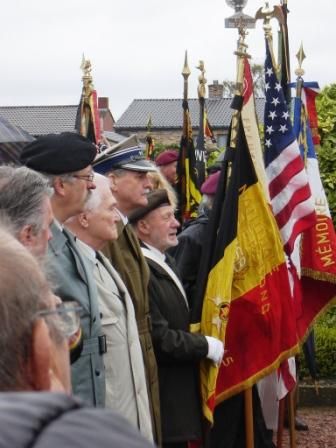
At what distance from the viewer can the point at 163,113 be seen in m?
64.6

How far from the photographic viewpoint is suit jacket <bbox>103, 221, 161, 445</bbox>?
3.91m

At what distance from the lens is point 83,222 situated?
3.66m

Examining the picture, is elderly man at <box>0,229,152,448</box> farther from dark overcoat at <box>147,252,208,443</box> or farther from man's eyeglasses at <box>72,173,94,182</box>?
dark overcoat at <box>147,252,208,443</box>

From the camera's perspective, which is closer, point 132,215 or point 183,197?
point 132,215

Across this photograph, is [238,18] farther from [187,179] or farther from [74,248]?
[187,179]

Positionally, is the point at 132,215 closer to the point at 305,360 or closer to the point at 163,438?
the point at 163,438

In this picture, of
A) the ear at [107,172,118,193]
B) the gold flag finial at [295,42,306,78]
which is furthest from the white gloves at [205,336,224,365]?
the gold flag finial at [295,42,306,78]

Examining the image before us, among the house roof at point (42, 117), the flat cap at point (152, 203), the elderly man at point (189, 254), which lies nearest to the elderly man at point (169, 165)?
the elderly man at point (189, 254)

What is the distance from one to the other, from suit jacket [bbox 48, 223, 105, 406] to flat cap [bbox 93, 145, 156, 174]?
3.99ft

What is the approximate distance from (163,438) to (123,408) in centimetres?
87

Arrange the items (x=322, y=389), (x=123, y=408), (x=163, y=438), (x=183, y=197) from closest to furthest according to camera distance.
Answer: (x=123, y=408), (x=163, y=438), (x=322, y=389), (x=183, y=197)

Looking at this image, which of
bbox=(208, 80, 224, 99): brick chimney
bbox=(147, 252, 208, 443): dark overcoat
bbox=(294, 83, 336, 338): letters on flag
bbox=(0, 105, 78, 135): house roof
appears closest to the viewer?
bbox=(147, 252, 208, 443): dark overcoat

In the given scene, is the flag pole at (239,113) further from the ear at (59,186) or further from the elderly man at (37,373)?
the elderly man at (37,373)

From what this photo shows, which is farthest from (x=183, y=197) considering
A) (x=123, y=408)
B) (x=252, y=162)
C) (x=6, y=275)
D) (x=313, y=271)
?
(x=6, y=275)
